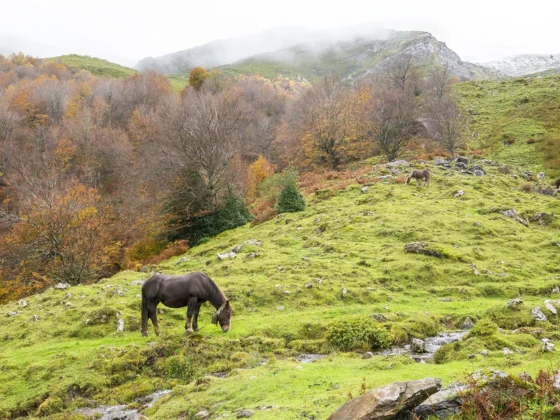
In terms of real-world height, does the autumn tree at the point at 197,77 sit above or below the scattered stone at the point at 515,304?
above

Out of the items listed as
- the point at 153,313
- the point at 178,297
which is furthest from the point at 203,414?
the point at 153,313

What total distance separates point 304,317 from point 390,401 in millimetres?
9608

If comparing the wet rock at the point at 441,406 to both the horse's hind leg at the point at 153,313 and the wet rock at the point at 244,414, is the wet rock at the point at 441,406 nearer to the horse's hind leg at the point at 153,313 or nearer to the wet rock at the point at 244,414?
the wet rock at the point at 244,414

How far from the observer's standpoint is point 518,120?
65.6 m

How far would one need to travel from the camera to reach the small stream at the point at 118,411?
9.63 m

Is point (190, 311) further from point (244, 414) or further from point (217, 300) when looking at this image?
point (244, 414)

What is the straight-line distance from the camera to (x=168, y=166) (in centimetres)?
4278

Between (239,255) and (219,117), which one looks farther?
(219,117)

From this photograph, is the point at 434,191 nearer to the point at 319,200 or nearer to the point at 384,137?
the point at 319,200

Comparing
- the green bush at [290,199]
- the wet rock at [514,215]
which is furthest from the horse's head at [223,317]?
the wet rock at [514,215]

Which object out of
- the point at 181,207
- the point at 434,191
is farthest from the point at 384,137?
the point at 181,207

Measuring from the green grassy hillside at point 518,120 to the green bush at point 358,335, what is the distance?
41749 millimetres

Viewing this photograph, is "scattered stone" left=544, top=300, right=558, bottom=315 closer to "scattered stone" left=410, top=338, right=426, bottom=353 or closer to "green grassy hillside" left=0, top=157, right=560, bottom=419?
"green grassy hillside" left=0, top=157, right=560, bottom=419

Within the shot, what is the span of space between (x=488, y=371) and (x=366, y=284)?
1187 cm
